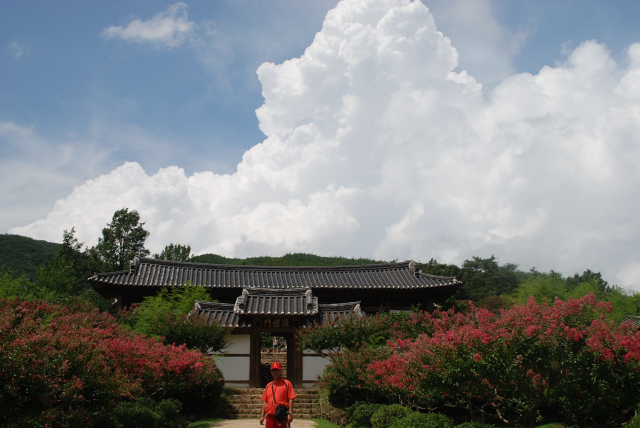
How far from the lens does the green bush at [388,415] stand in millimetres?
10680

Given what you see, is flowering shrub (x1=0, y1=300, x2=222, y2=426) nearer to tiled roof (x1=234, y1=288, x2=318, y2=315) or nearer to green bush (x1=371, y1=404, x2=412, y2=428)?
green bush (x1=371, y1=404, x2=412, y2=428)

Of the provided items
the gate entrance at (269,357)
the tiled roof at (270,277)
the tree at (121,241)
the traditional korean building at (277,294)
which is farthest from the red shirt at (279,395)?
the tree at (121,241)

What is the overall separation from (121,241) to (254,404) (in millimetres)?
29195

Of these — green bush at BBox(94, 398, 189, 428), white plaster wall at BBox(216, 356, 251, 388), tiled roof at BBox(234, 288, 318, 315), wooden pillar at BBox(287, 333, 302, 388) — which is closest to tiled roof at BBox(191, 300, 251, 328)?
tiled roof at BBox(234, 288, 318, 315)

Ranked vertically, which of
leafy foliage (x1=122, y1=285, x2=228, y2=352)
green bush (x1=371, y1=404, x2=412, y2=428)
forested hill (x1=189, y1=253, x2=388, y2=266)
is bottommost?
green bush (x1=371, y1=404, x2=412, y2=428)

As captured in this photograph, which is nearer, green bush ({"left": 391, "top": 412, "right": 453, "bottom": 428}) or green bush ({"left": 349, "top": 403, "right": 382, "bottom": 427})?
green bush ({"left": 391, "top": 412, "right": 453, "bottom": 428})

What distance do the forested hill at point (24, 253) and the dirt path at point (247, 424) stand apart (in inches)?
1794

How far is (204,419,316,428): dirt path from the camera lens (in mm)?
13242

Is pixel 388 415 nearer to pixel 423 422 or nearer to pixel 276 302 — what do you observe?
pixel 423 422

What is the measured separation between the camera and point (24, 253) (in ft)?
190

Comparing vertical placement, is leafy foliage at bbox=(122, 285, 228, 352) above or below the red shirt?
above

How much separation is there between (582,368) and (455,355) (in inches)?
71.9

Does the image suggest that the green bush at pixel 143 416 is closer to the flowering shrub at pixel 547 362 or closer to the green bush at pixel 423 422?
the green bush at pixel 423 422

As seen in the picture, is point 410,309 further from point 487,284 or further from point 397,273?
point 487,284
